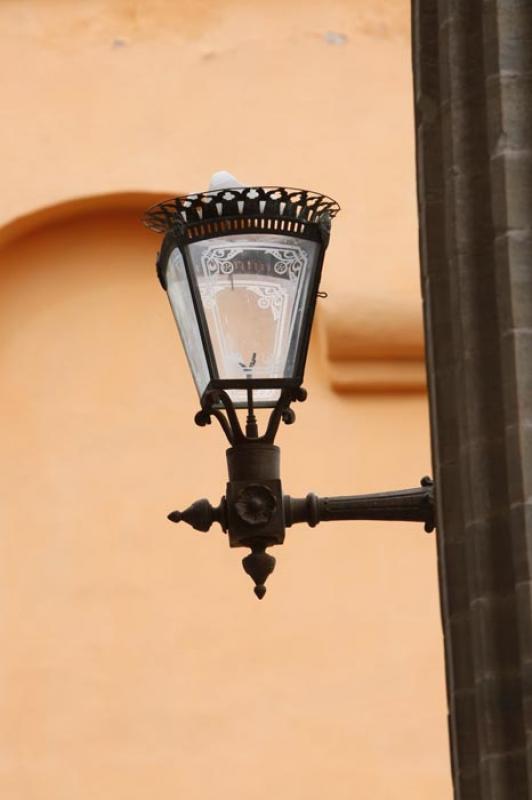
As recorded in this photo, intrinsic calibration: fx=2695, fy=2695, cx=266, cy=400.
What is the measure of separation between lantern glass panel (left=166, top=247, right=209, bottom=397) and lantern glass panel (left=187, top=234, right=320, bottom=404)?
3 centimetres

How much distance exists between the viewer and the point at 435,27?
5254 mm

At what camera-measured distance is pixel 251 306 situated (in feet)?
17.6

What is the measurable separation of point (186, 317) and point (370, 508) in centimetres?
55

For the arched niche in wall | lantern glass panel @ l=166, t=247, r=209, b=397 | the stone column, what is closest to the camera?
the stone column

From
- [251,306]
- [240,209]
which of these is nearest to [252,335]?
[251,306]

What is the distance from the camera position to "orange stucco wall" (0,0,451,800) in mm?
8125

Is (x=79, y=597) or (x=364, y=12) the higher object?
(x=364, y=12)

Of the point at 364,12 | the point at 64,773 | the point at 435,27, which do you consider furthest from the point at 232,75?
the point at 435,27

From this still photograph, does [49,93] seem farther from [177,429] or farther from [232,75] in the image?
[177,429]

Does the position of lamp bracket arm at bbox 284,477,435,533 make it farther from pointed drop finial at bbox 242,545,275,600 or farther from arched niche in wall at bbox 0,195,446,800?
arched niche in wall at bbox 0,195,446,800

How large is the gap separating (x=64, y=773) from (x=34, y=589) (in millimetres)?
592

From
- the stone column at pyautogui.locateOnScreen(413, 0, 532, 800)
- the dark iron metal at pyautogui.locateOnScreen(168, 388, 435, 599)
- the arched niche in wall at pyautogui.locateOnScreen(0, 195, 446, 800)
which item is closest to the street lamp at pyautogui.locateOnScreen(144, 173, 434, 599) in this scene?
the dark iron metal at pyautogui.locateOnScreen(168, 388, 435, 599)

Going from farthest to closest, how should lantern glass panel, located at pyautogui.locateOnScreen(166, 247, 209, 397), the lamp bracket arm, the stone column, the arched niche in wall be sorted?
the arched niche in wall → lantern glass panel, located at pyautogui.locateOnScreen(166, 247, 209, 397) → the lamp bracket arm → the stone column

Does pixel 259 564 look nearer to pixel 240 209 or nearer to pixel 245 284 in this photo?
pixel 245 284
